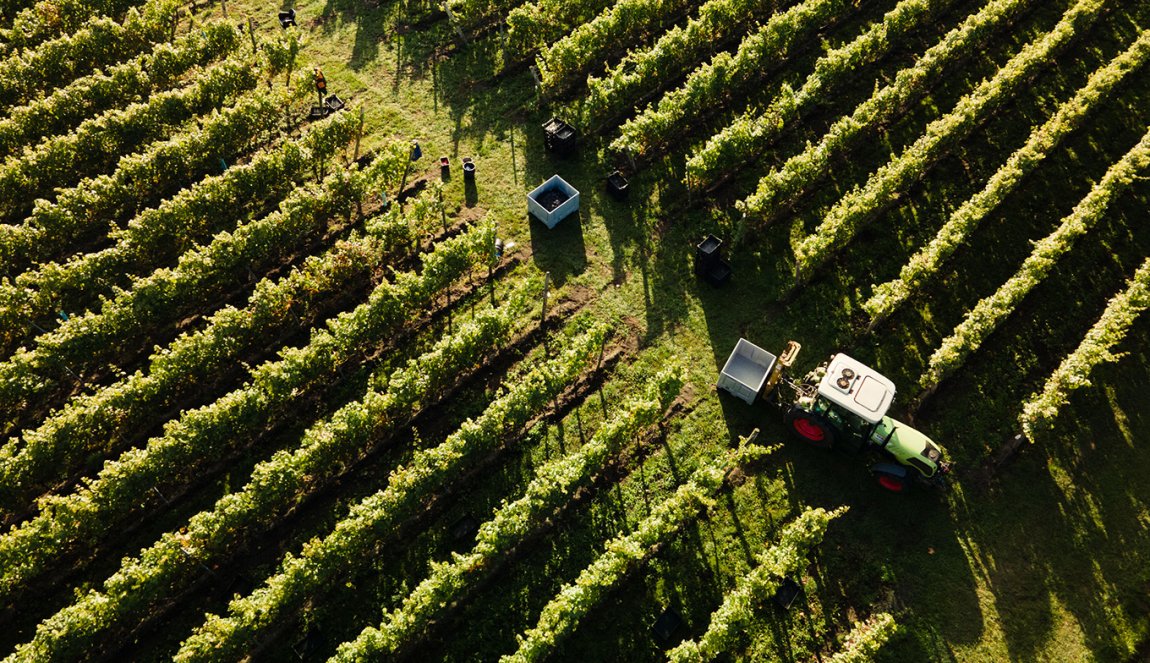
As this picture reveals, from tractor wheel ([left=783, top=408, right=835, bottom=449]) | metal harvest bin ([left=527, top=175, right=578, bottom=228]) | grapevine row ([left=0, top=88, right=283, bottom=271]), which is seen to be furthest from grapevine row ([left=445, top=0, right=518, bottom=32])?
tractor wheel ([left=783, top=408, right=835, bottom=449])

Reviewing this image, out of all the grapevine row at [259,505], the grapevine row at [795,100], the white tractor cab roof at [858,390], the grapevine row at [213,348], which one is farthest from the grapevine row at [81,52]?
the white tractor cab roof at [858,390]

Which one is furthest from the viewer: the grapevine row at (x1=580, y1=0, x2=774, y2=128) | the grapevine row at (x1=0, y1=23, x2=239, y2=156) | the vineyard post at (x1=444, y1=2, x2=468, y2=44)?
the vineyard post at (x1=444, y1=2, x2=468, y2=44)

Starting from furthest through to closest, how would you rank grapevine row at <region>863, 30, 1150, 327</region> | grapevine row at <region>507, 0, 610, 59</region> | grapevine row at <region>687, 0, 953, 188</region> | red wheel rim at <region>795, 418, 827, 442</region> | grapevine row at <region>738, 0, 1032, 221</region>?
grapevine row at <region>507, 0, 610, 59</region>
grapevine row at <region>687, 0, 953, 188</region>
grapevine row at <region>738, 0, 1032, 221</region>
grapevine row at <region>863, 30, 1150, 327</region>
red wheel rim at <region>795, 418, 827, 442</region>

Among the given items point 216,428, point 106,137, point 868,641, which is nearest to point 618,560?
point 868,641

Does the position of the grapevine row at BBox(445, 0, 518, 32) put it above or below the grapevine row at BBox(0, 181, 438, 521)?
above

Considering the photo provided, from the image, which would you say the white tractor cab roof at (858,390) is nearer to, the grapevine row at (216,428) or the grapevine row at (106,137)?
the grapevine row at (216,428)

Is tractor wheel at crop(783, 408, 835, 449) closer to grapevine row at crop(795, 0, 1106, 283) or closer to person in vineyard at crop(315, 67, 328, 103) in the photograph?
grapevine row at crop(795, 0, 1106, 283)

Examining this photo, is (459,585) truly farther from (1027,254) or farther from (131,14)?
(131,14)
